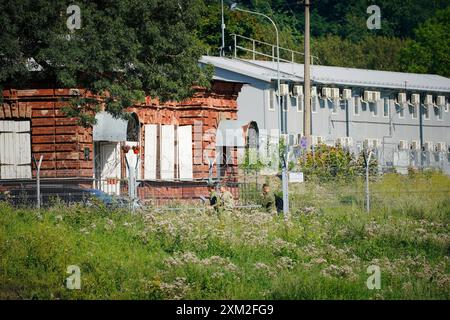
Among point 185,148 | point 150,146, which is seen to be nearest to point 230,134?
point 185,148

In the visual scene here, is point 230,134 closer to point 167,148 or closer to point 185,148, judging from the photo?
point 185,148

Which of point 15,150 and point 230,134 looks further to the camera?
point 230,134

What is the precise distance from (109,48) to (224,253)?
46.2 ft

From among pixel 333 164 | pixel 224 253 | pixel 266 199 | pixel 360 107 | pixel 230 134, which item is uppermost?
pixel 360 107

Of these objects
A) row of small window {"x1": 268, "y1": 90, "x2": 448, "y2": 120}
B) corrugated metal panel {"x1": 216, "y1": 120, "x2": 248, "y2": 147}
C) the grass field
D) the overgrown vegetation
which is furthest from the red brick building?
row of small window {"x1": 268, "y1": 90, "x2": 448, "y2": 120}

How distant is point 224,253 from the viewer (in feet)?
95.9

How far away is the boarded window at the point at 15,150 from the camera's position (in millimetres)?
44719

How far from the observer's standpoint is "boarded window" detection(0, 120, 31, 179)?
44719 millimetres

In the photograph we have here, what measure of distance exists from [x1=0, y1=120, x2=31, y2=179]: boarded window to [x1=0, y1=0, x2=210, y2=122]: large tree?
1.89 m

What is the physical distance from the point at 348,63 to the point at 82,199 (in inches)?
2824

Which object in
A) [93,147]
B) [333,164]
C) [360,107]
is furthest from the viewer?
[360,107]

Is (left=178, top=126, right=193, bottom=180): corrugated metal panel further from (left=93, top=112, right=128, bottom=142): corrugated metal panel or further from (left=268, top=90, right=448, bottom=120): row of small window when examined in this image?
(left=268, top=90, right=448, bottom=120): row of small window

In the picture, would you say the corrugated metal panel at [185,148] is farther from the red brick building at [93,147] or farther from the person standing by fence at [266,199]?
the person standing by fence at [266,199]
